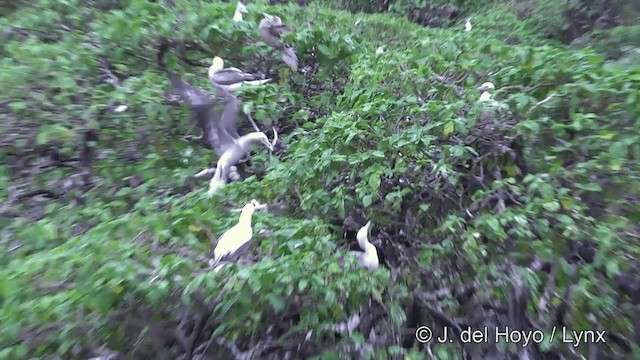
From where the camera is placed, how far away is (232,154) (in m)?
3.62

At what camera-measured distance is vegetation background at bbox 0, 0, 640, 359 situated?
2115 millimetres

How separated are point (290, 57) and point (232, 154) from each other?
53.6 inches

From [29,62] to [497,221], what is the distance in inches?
121

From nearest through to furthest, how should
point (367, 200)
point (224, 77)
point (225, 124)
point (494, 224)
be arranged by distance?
point (494, 224) < point (367, 200) < point (225, 124) < point (224, 77)

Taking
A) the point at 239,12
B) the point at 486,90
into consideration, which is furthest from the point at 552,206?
the point at 239,12

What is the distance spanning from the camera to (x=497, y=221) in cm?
245

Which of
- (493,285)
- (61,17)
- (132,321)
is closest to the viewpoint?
(132,321)

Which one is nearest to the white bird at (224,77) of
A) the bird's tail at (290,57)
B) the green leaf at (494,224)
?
the bird's tail at (290,57)

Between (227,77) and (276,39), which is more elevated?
(276,39)

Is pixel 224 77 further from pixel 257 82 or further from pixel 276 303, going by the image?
pixel 276 303

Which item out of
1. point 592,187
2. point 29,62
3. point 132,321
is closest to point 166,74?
point 29,62

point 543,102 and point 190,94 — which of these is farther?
point 190,94

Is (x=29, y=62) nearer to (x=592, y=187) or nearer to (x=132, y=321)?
(x=132, y=321)
